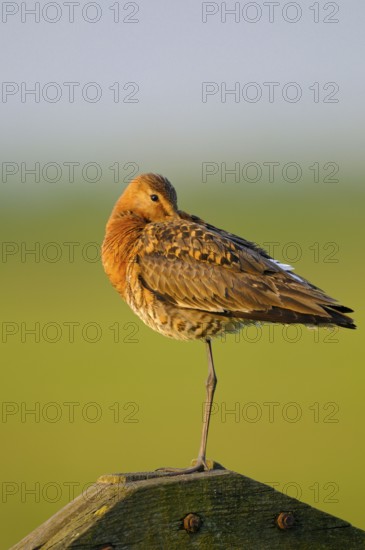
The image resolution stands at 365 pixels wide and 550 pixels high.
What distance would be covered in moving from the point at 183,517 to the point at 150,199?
3.92m

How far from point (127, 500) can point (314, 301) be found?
3.01 m

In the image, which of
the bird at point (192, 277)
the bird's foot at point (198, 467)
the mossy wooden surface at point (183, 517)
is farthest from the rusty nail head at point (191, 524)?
the bird at point (192, 277)

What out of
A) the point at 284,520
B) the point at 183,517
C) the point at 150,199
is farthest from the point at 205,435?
the point at 150,199

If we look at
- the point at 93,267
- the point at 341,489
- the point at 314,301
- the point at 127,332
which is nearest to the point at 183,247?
the point at 314,301

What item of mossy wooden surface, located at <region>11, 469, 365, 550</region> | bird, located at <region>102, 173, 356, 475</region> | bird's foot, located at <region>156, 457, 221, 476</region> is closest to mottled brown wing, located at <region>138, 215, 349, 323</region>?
bird, located at <region>102, 173, 356, 475</region>

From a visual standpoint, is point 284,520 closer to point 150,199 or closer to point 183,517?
point 183,517

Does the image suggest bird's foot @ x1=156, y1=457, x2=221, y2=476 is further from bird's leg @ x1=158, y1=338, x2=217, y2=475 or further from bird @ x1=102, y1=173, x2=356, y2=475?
bird @ x1=102, y1=173, x2=356, y2=475

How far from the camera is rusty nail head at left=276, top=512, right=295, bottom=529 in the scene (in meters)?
3.72

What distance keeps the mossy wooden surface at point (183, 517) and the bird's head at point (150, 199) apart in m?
3.59

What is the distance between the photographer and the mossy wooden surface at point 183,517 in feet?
11.5

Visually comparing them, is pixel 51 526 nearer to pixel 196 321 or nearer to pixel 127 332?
pixel 196 321

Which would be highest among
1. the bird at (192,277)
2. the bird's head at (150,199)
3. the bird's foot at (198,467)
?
the bird's head at (150,199)

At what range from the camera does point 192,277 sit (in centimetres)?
691

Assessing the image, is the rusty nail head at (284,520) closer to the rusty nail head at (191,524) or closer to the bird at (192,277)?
the rusty nail head at (191,524)
